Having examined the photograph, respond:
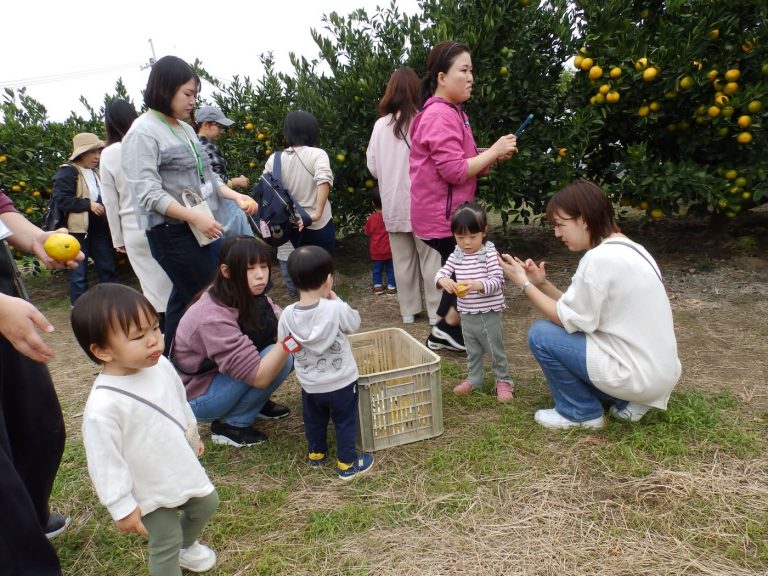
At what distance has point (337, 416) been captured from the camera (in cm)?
256

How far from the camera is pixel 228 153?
6.38 metres

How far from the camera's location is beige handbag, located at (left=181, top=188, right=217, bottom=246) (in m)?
2.95

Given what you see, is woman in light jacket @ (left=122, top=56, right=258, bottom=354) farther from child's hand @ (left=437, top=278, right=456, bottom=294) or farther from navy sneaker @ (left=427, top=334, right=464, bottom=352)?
navy sneaker @ (left=427, top=334, right=464, bottom=352)

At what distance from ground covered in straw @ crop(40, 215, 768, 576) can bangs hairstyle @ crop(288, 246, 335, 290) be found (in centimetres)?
96

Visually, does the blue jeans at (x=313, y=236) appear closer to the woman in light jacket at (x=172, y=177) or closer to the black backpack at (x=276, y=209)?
the black backpack at (x=276, y=209)

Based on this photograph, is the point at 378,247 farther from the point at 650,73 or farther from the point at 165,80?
the point at 165,80

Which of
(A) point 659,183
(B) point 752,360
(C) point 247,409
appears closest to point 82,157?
(C) point 247,409

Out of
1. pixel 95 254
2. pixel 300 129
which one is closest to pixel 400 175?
pixel 300 129

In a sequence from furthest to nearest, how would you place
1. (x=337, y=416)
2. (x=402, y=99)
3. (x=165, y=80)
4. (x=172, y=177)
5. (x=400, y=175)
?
1. (x=400, y=175)
2. (x=402, y=99)
3. (x=172, y=177)
4. (x=165, y=80)
5. (x=337, y=416)

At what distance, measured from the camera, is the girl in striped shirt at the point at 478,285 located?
9.86 ft

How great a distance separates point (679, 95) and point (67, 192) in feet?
17.3

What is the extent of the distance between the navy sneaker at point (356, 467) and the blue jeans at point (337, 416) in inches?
0.9

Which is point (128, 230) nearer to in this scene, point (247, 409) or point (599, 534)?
point (247, 409)

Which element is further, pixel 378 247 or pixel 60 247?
pixel 378 247
